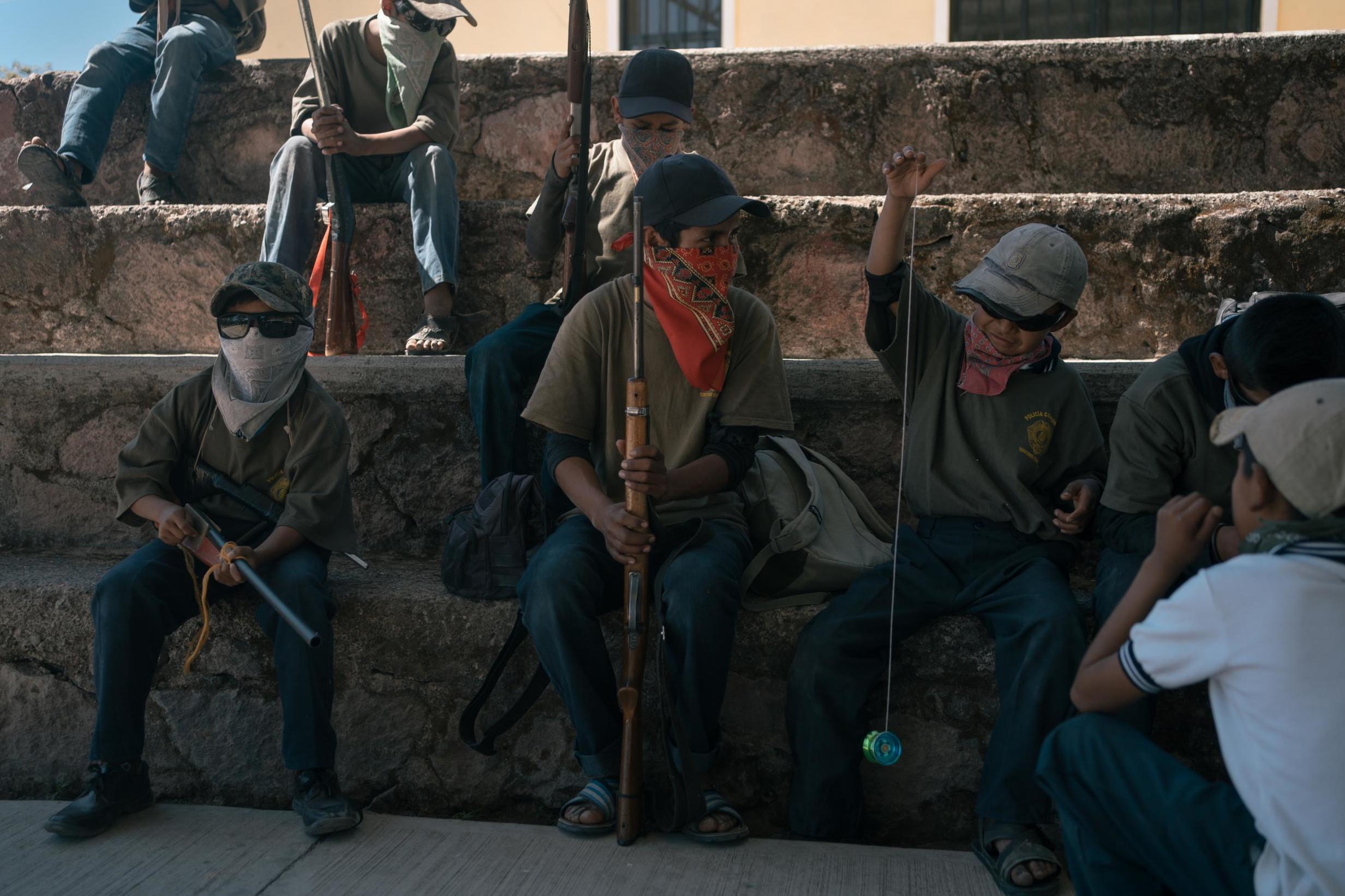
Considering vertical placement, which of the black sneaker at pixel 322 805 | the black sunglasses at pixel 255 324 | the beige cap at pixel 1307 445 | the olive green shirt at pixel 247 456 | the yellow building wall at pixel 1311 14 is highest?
the yellow building wall at pixel 1311 14

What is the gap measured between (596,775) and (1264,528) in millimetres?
Result: 1465

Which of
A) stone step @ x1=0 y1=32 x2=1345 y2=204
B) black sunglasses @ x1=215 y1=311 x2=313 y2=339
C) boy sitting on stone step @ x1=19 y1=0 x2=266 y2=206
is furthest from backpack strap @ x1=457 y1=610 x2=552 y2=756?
boy sitting on stone step @ x1=19 y1=0 x2=266 y2=206

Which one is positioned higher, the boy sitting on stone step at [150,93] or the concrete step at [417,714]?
the boy sitting on stone step at [150,93]

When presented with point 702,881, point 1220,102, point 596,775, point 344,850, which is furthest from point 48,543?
point 1220,102

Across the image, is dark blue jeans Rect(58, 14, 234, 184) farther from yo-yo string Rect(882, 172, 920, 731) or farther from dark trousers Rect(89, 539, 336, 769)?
yo-yo string Rect(882, 172, 920, 731)

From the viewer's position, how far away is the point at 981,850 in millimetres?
2350

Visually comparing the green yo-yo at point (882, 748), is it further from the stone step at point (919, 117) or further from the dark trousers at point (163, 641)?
the stone step at point (919, 117)

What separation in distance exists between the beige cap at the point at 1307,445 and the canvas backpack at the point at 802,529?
115 centimetres

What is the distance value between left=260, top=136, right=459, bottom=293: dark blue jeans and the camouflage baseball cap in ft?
3.25

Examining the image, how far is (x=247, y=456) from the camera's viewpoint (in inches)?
114

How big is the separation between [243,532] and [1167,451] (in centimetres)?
223

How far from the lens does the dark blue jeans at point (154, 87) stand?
4.71 metres

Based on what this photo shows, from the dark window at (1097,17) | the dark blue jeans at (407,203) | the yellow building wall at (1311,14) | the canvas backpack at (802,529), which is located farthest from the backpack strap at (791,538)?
the yellow building wall at (1311,14)

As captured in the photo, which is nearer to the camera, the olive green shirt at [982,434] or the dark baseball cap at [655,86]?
the olive green shirt at [982,434]
